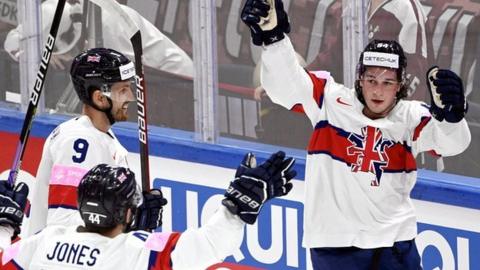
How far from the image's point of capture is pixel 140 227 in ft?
20.9

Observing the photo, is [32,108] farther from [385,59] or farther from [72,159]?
[385,59]

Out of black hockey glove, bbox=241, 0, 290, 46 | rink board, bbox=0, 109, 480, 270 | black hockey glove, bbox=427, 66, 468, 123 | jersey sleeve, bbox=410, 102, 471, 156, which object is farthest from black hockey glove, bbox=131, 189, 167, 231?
rink board, bbox=0, 109, 480, 270

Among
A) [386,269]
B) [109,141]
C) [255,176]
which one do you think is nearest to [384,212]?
[386,269]

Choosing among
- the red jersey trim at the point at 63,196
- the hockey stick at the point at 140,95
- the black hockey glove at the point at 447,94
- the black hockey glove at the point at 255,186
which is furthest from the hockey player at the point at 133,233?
the hockey stick at the point at 140,95

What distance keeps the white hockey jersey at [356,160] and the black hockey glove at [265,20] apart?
165mm

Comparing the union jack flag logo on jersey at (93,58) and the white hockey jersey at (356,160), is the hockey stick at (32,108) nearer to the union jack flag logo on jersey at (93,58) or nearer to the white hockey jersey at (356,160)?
the union jack flag logo on jersey at (93,58)

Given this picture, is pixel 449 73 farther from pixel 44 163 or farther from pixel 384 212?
pixel 44 163

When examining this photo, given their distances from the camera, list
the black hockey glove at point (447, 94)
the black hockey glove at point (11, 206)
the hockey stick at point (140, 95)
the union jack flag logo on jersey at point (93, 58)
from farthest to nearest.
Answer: the hockey stick at point (140, 95), the union jack flag logo on jersey at point (93, 58), the black hockey glove at point (447, 94), the black hockey glove at point (11, 206)

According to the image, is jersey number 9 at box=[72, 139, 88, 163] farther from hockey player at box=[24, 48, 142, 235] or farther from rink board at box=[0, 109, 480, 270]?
rink board at box=[0, 109, 480, 270]

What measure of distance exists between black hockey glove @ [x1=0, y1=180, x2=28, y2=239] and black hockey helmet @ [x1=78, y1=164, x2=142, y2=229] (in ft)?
1.63

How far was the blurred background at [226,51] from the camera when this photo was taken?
23.7ft

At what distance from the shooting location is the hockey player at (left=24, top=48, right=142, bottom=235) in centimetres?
637

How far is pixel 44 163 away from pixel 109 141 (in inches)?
10.7

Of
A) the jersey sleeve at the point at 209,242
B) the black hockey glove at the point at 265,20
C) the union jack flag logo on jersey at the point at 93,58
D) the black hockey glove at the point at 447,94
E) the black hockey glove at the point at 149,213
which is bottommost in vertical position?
the black hockey glove at the point at 149,213
